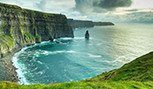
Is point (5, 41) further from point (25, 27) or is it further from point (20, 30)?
point (25, 27)

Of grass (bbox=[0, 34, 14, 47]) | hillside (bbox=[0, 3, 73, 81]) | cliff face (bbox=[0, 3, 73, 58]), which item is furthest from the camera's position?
cliff face (bbox=[0, 3, 73, 58])

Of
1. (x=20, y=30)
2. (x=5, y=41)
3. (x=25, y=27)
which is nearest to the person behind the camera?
(x=5, y=41)

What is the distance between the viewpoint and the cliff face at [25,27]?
240 feet

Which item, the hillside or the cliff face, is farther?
the cliff face

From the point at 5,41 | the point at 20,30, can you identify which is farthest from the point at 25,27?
the point at 5,41

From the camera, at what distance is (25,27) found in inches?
4080

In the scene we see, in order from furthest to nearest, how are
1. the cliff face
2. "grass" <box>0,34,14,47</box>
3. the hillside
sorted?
the cliff face < "grass" <box>0,34,14,47</box> < the hillside

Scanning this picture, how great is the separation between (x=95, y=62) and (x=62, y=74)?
79.2ft

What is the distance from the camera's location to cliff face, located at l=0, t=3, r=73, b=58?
73.2 m

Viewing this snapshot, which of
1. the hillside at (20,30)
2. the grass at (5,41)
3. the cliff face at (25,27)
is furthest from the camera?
the cliff face at (25,27)

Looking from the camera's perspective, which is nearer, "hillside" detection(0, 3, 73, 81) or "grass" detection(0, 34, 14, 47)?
"hillside" detection(0, 3, 73, 81)

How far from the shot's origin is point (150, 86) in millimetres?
15164

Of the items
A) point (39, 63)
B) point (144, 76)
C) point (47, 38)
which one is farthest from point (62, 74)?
point (47, 38)

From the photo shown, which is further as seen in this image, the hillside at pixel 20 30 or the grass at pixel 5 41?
the grass at pixel 5 41
